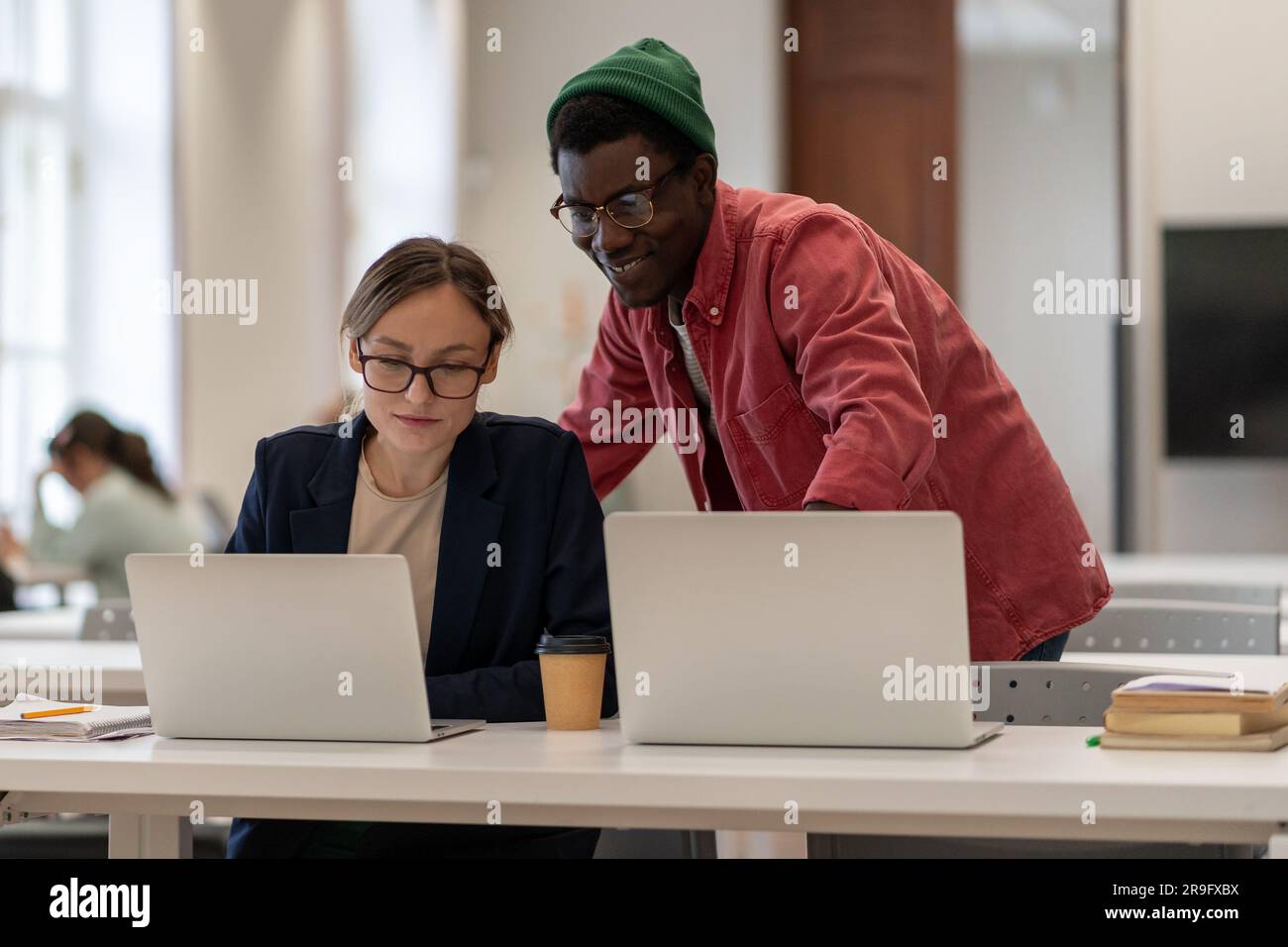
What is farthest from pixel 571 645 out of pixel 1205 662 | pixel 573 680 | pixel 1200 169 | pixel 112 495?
pixel 1200 169

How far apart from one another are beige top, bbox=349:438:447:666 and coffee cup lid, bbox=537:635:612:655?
0.89ft

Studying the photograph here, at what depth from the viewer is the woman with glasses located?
1.77 meters

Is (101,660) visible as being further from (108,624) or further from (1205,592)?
(1205,592)

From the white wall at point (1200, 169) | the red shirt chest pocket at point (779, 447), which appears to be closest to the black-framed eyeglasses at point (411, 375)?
the red shirt chest pocket at point (779, 447)

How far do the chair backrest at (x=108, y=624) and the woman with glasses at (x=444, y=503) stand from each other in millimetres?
1271

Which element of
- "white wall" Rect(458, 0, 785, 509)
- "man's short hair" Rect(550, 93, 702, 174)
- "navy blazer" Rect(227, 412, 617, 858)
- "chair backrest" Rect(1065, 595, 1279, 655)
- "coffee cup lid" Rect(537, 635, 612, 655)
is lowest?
"chair backrest" Rect(1065, 595, 1279, 655)

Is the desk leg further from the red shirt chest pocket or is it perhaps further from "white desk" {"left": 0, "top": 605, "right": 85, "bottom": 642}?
"white desk" {"left": 0, "top": 605, "right": 85, "bottom": 642}

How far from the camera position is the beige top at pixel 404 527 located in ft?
6.21

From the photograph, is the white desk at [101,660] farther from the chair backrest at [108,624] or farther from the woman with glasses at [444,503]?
the woman with glasses at [444,503]

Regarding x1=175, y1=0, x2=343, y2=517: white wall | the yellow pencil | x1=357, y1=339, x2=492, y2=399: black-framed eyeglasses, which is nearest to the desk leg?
the yellow pencil

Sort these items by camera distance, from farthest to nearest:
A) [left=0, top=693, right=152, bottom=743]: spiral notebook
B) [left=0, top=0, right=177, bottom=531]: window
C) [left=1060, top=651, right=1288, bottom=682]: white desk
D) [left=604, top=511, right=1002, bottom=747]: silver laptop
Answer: [left=0, top=0, right=177, bottom=531]: window
[left=1060, top=651, right=1288, bottom=682]: white desk
[left=0, top=693, right=152, bottom=743]: spiral notebook
[left=604, top=511, right=1002, bottom=747]: silver laptop

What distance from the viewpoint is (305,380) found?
716cm

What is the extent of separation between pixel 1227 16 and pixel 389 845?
16.0 ft
